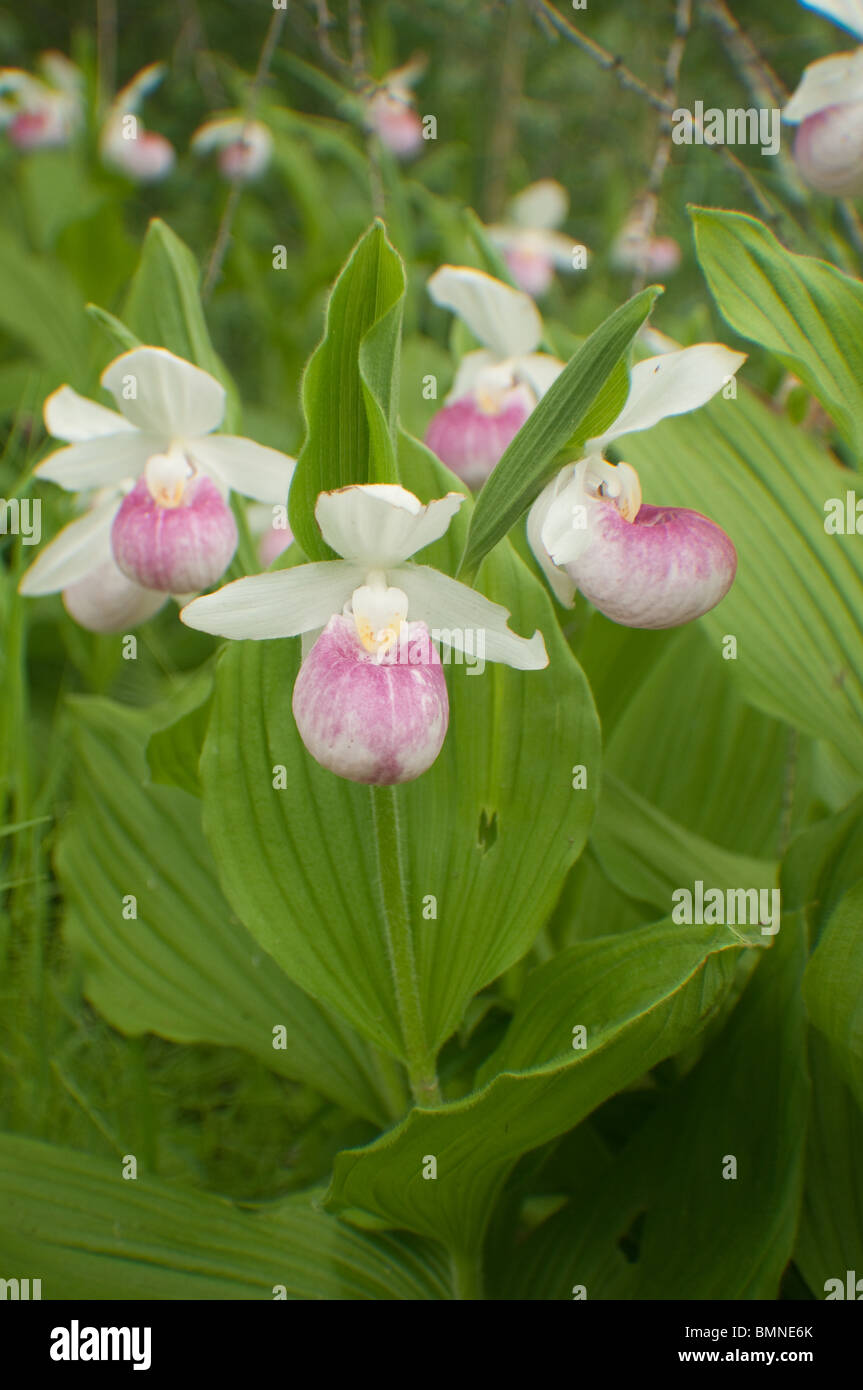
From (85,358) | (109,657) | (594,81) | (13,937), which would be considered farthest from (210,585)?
(594,81)

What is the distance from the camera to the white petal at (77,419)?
1.25 metres

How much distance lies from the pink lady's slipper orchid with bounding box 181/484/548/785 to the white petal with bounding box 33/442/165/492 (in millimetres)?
479

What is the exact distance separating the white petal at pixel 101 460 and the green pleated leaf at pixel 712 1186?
3.04ft

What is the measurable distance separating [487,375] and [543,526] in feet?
2.07

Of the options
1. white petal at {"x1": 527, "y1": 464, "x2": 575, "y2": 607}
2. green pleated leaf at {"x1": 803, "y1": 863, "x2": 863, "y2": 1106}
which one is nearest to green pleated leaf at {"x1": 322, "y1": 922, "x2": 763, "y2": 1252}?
green pleated leaf at {"x1": 803, "y1": 863, "x2": 863, "y2": 1106}

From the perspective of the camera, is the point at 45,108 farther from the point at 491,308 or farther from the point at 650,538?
the point at 650,538

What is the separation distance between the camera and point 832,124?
1.26 m

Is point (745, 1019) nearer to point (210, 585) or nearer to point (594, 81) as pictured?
point (210, 585)

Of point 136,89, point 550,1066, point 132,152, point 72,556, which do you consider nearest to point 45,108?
point 132,152

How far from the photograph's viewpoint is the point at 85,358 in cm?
316

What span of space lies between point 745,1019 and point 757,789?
19.3 inches

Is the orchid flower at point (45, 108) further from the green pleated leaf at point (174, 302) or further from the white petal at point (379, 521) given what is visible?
the white petal at point (379, 521)

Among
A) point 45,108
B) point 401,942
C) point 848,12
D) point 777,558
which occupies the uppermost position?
point 45,108

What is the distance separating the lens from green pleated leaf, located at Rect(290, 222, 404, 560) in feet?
2.73
